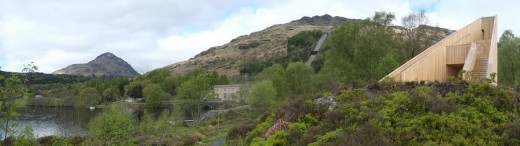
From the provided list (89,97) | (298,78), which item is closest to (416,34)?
(298,78)

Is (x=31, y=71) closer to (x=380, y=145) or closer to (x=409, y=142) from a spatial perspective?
(x=380, y=145)

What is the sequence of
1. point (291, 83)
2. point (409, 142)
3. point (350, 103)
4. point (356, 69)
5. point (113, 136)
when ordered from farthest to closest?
1. point (291, 83)
2. point (356, 69)
3. point (113, 136)
4. point (350, 103)
5. point (409, 142)

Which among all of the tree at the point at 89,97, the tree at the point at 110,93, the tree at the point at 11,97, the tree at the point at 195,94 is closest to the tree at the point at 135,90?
the tree at the point at 110,93

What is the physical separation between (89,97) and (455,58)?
100656mm

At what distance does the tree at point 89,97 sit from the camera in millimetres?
103431

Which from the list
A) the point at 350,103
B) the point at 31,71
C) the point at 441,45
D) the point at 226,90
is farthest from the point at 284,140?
the point at 226,90

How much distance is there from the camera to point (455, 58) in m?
19.2

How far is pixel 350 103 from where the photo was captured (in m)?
12.8

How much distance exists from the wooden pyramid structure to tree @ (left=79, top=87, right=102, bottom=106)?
9729 centimetres

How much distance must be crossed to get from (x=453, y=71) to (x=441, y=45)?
1569 millimetres

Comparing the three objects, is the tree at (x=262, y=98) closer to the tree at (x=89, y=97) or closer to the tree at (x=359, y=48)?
the tree at (x=359, y=48)

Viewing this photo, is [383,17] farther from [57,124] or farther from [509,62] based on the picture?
[57,124]

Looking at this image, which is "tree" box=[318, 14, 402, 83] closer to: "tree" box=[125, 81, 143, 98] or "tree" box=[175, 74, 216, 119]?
"tree" box=[175, 74, 216, 119]

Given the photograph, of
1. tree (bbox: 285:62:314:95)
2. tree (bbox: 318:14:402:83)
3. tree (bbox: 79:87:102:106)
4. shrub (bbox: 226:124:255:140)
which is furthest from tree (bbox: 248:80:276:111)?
tree (bbox: 79:87:102:106)
